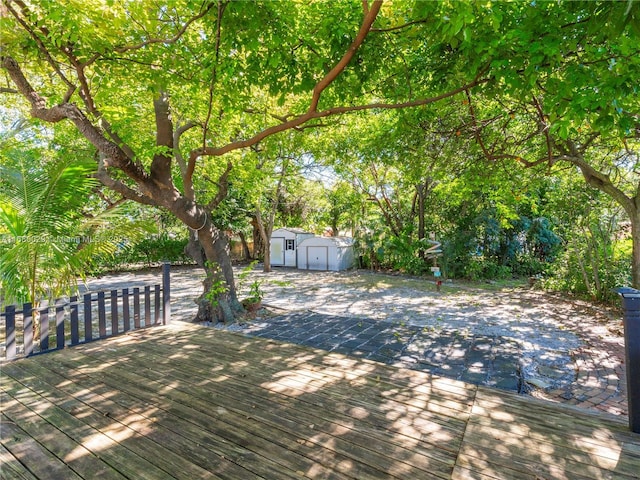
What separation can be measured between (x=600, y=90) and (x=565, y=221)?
19.4 feet

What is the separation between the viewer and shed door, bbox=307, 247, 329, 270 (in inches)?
547

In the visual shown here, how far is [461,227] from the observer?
11133 millimetres

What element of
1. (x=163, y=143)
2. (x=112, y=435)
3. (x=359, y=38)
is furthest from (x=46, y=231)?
(x=359, y=38)

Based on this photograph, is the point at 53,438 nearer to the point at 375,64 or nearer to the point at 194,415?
the point at 194,415

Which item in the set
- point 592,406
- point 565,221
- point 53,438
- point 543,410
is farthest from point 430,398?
point 565,221

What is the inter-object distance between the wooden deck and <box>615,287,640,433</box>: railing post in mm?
136

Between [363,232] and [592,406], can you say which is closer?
[592,406]

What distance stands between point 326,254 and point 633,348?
465 inches

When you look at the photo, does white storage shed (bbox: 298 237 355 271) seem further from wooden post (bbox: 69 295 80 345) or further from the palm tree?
wooden post (bbox: 69 295 80 345)

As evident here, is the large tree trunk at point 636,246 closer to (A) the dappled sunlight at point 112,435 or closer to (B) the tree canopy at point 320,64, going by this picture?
(B) the tree canopy at point 320,64

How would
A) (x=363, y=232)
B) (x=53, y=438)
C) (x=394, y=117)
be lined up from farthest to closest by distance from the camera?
(x=363, y=232) → (x=394, y=117) → (x=53, y=438)

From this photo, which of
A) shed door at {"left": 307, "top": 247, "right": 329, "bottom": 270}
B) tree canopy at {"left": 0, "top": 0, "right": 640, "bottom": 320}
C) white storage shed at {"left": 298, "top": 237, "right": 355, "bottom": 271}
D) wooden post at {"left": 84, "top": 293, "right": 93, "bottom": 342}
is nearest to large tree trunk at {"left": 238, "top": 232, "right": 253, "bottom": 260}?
white storage shed at {"left": 298, "top": 237, "right": 355, "bottom": 271}

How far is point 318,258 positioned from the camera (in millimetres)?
14055

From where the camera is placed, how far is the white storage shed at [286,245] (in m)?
14.8
